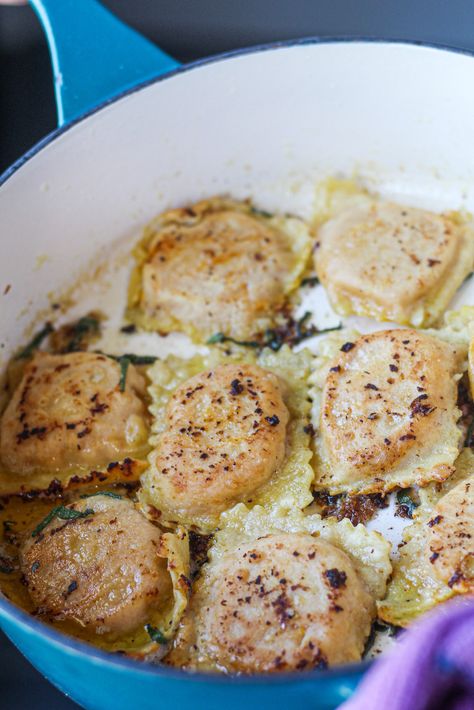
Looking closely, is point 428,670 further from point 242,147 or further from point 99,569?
point 242,147

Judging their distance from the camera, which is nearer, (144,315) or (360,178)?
(144,315)

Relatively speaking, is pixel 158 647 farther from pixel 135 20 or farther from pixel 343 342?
pixel 135 20

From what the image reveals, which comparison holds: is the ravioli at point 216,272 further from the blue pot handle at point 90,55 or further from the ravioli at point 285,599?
the ravioli at point 285,599

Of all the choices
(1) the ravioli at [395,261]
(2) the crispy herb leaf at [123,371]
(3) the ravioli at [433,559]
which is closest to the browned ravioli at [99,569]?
(2) the crispy herb leaf at [123,371]

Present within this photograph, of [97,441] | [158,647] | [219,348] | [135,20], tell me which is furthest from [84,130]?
[158,647]

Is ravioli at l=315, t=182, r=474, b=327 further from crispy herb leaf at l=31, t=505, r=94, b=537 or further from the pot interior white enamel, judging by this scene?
crispy herb leaf at l=31, t=505, r=94, b=537

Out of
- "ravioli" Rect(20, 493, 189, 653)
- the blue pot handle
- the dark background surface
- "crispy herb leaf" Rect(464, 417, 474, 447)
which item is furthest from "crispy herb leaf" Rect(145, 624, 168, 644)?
the dark background surface

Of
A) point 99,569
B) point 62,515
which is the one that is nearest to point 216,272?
point 62,515
